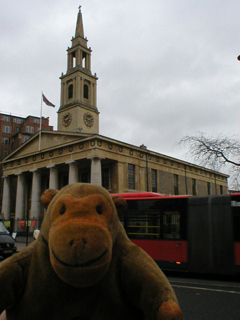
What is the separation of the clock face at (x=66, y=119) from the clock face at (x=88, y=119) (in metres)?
2.30

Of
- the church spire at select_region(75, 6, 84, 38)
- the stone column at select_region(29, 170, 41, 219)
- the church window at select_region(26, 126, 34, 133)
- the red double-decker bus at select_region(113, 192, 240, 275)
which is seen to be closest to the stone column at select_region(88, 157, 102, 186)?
the stone column at select_region(29, 170, 41, 219)

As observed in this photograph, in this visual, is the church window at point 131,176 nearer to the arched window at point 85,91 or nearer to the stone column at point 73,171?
the stone column at point 73,171

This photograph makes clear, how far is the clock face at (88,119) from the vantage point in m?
47.0

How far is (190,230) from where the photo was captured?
11.5 m

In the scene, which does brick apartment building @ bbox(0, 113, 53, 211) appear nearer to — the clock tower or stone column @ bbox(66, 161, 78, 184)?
the clock tower

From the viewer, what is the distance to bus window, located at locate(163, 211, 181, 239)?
38.7 ft

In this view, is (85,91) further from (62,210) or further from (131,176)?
(62,210)

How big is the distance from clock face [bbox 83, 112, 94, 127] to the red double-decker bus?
35.5 m

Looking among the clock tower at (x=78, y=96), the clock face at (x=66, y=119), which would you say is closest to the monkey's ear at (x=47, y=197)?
the clock tower at (x=78, y=96)

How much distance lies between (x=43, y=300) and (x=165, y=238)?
34.1 ft

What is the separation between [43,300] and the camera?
198cm

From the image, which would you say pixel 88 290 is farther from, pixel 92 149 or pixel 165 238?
pixel 92 149

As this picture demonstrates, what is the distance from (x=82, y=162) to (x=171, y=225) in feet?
84.2

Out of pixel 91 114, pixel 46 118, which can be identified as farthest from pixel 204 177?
pixel 46 118
